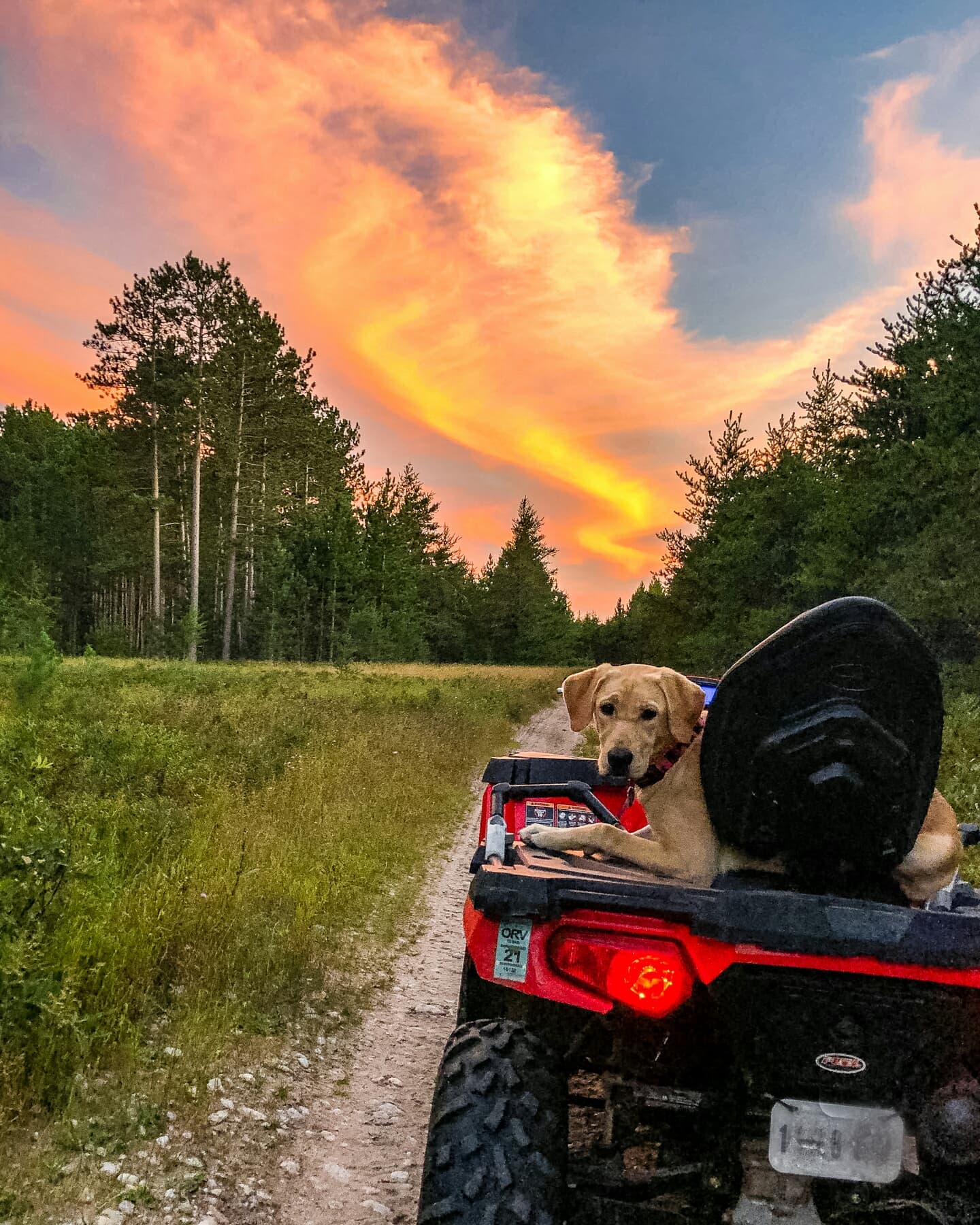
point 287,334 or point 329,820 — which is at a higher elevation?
point 287,334

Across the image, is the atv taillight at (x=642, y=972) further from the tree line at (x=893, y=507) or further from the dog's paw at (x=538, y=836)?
the tree line at (x=893, y=507)

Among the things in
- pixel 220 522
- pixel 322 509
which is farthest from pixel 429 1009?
pixel 322 509

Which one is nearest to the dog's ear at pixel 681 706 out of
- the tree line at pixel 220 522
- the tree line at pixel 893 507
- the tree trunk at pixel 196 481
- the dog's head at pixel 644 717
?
A: the dog's head at pixel 644 717

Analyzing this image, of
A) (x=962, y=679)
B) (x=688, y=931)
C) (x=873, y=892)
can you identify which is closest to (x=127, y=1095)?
(x=688, y=931)

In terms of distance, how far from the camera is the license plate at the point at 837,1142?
1965 millimetres

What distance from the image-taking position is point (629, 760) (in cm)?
341

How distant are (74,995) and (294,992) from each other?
1273 millimetres

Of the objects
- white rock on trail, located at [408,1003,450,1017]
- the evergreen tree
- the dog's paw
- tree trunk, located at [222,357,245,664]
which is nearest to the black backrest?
the dog's paw

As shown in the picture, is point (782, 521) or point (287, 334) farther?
point (287, 334)

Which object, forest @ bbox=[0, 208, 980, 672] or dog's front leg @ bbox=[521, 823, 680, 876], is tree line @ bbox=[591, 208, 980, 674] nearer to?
forest @ bbox=[0, 208, 980, 672]

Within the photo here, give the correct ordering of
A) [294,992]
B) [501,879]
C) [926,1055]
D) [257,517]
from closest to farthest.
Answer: [926,1055], [501,879], [294,992], [257,517]

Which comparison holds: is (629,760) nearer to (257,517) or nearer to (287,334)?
(257,517)

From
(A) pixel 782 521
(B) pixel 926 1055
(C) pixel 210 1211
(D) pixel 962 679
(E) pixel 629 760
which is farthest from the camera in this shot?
(A) pixel 782 521

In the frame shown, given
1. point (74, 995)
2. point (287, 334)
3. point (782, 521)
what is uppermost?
point (287, 334)
